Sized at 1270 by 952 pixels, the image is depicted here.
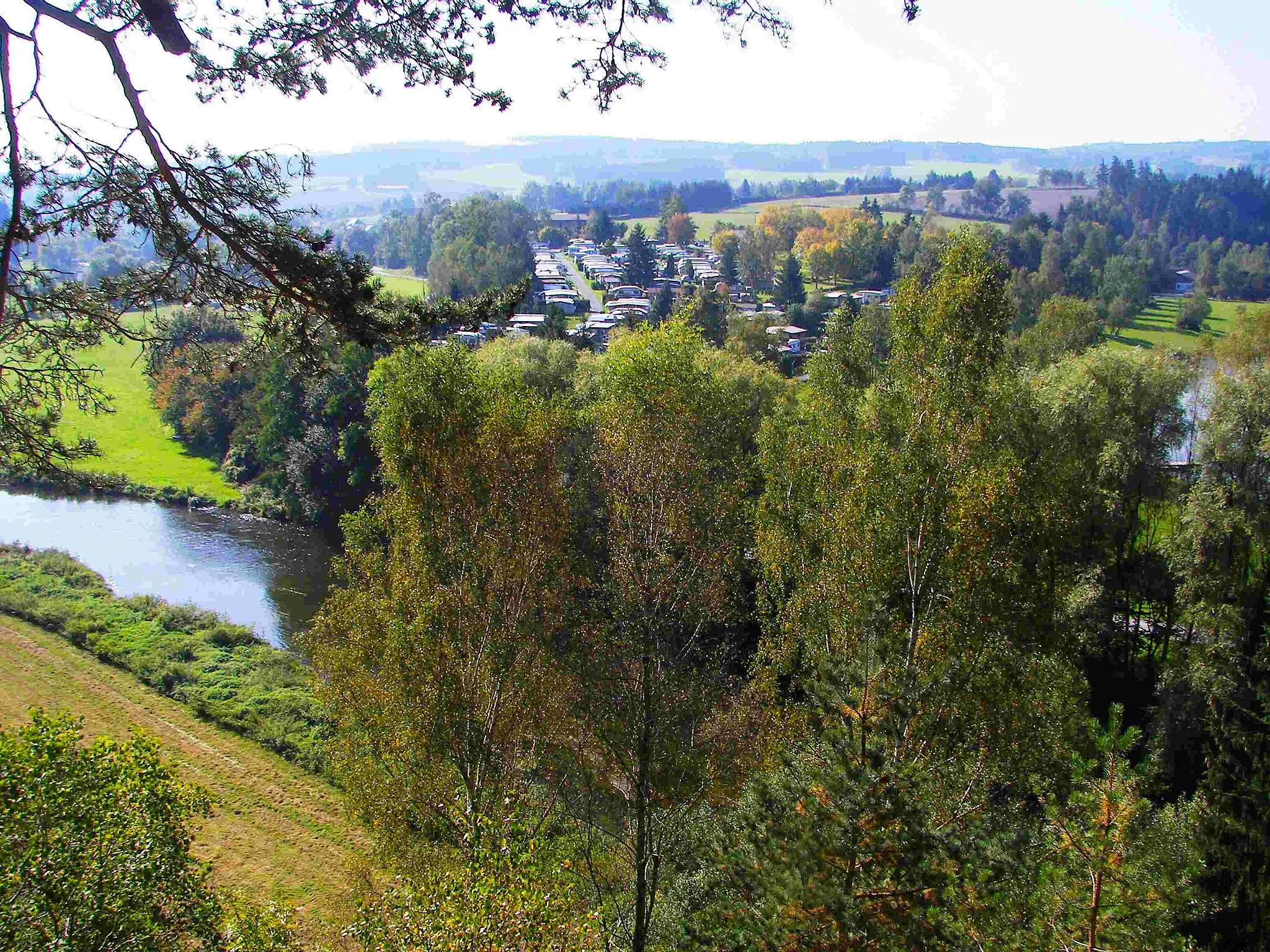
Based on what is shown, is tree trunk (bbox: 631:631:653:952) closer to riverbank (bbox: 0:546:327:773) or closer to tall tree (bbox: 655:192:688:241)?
riverbank (bbox: 0:546:327:773)

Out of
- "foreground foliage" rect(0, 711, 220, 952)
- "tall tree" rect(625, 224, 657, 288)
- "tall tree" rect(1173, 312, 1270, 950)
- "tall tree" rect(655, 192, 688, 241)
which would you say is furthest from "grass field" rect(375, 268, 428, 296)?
"foreground foliage" rect(0, 711, 220, 952)

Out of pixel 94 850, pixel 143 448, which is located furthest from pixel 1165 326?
pixel 94 850

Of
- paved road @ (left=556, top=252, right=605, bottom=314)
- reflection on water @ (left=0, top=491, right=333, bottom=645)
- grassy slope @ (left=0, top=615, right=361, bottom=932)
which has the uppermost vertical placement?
paved road @ (left=556, top=252, right=605, bottom=314)

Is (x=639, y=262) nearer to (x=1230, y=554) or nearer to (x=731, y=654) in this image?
(x=1230, y=554)

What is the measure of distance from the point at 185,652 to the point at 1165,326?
70.0m

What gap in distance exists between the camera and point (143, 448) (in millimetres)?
41656

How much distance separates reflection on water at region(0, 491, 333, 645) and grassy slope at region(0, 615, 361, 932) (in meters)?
4.52

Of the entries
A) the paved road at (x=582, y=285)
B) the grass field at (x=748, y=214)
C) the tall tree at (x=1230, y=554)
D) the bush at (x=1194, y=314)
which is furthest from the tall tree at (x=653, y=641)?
the grass field at (x=748, y=214)

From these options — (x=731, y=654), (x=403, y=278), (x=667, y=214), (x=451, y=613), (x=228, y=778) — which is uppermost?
(x=667, y=214)

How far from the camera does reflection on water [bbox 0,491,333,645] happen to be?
27172 mm

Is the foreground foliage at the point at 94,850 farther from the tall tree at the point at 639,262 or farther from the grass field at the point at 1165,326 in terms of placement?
the tall tree at the point at 639,262

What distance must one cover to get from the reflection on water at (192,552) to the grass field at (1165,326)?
4921cm

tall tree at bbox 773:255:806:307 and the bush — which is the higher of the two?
tall tree at bbox 773:255:806:307

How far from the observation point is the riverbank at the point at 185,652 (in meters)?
19.8
